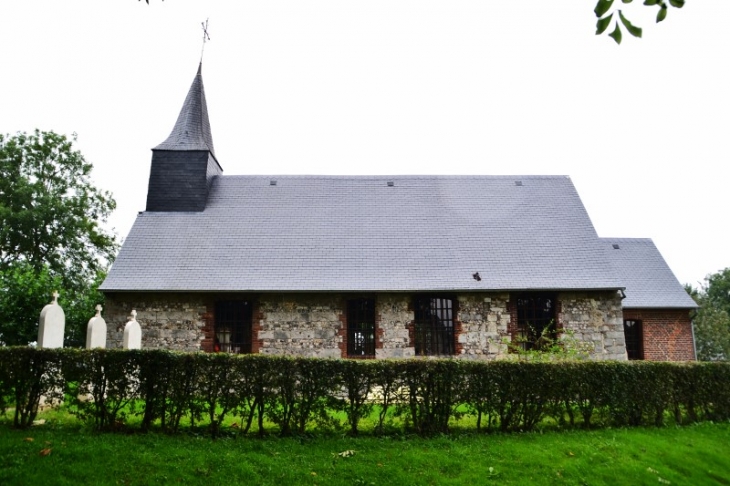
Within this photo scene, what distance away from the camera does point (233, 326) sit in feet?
46.4

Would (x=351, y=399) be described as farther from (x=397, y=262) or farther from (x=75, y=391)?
Answer: (x=397, y=262)

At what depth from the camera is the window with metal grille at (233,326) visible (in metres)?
14.0

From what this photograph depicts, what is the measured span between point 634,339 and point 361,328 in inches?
411

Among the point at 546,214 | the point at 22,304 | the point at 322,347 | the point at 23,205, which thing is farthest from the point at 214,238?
the point at 23,205

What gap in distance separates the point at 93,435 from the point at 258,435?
2.26 m

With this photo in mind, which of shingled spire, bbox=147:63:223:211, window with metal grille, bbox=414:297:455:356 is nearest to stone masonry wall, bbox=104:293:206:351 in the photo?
shingled spire, bbox=147:63:223:211

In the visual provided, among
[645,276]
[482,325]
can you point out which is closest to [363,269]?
[482,325]

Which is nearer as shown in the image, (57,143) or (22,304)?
(22,304)

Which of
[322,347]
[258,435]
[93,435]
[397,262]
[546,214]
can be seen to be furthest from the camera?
[546,214]

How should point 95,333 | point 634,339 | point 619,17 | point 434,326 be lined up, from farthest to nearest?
1. point 634,339
2. point 434,326
3. point 95,333
4. point 619,17

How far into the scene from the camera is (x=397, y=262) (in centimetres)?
1503

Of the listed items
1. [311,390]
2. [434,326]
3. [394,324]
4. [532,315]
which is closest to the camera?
[311,390]

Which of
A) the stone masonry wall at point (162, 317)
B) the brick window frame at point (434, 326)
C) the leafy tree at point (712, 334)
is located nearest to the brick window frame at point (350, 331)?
the brick window frame at point (434, 326)

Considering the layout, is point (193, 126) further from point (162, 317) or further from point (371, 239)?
point (371, 239)
